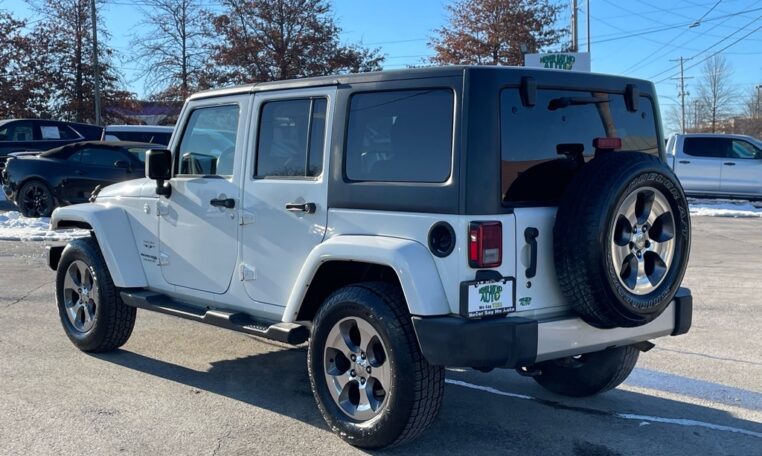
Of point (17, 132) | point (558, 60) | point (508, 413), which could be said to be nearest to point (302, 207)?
point (508, 413)

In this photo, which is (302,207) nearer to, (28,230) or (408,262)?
(408,262)

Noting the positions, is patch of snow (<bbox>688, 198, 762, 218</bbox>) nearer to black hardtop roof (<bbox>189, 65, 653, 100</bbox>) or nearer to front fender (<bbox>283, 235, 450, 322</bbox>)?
black hardtop roof (<bbox>189, 65, 653, 100</bbox>)

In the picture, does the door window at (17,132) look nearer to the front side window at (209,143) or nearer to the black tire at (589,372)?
the front side window at (209,143)

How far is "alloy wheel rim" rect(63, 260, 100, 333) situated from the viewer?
19.9ft

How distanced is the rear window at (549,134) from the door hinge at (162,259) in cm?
276

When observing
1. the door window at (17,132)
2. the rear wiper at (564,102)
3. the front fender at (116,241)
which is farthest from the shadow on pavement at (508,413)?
the door window at (17,132)

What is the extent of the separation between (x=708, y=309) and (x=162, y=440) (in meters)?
5.74

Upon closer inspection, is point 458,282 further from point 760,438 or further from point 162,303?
point 162,303

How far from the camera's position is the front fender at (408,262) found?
149 inches

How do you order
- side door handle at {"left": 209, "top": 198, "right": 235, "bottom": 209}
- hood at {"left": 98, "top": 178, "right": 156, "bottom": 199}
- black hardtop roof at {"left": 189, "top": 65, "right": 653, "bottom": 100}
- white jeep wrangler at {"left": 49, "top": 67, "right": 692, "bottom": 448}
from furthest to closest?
hood at {"left": 98, "top": 178, "right": 156, "bottom": 199} → side door handle at {"left": 209, "top": 198, "right": 235, "bottom": 209} → black hardtop roof at {"left": 189, "top": 65, "right": 653, "bottom": 100} → white jeep wrangler at {"left": 49, "top": 67, "right": 692, "bottom": 448}

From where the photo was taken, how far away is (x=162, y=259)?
560 centimetres

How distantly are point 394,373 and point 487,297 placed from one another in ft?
2.00

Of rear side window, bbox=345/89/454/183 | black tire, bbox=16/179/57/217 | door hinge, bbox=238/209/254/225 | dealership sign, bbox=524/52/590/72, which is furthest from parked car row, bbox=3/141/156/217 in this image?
dealership sign, bbox=524/52/590/72

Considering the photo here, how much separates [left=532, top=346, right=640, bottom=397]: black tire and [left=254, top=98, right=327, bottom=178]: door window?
1.88 meters
